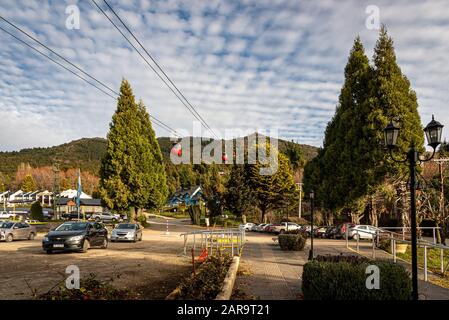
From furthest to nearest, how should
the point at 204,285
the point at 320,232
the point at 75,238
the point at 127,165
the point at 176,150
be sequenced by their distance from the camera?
the point at 127,165
the point at 320,232
the point at 176,150
the point at 75,238
the point at 204,285

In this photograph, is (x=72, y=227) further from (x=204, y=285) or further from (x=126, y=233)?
(x=204, y=285)

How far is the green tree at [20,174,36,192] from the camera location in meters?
116

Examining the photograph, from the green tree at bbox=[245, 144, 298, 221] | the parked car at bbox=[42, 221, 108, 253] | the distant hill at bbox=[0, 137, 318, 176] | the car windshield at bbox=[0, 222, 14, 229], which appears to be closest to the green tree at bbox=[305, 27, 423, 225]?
the green tree at bbox=[245, 144, 298, 221]

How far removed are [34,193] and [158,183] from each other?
286ft

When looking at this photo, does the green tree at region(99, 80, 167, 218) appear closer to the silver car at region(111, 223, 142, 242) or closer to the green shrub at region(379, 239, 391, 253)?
the silver car at region(111, 223, 142, 242)

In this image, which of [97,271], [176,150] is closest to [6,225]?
[176,150]

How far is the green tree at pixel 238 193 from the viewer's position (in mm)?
47438

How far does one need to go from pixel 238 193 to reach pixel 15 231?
28.1 m

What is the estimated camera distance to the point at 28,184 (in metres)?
116

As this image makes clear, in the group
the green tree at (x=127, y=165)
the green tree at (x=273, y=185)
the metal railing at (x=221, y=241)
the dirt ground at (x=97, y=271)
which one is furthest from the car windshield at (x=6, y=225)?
the green tree at (x=273, y=185)

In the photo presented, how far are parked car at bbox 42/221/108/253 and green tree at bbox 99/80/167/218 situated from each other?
20504mm

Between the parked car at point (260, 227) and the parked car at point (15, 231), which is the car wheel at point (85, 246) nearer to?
the parked car at point (15, 231)

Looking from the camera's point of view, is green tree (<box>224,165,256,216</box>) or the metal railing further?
green tree (<box>224,165,256,216</box>)
